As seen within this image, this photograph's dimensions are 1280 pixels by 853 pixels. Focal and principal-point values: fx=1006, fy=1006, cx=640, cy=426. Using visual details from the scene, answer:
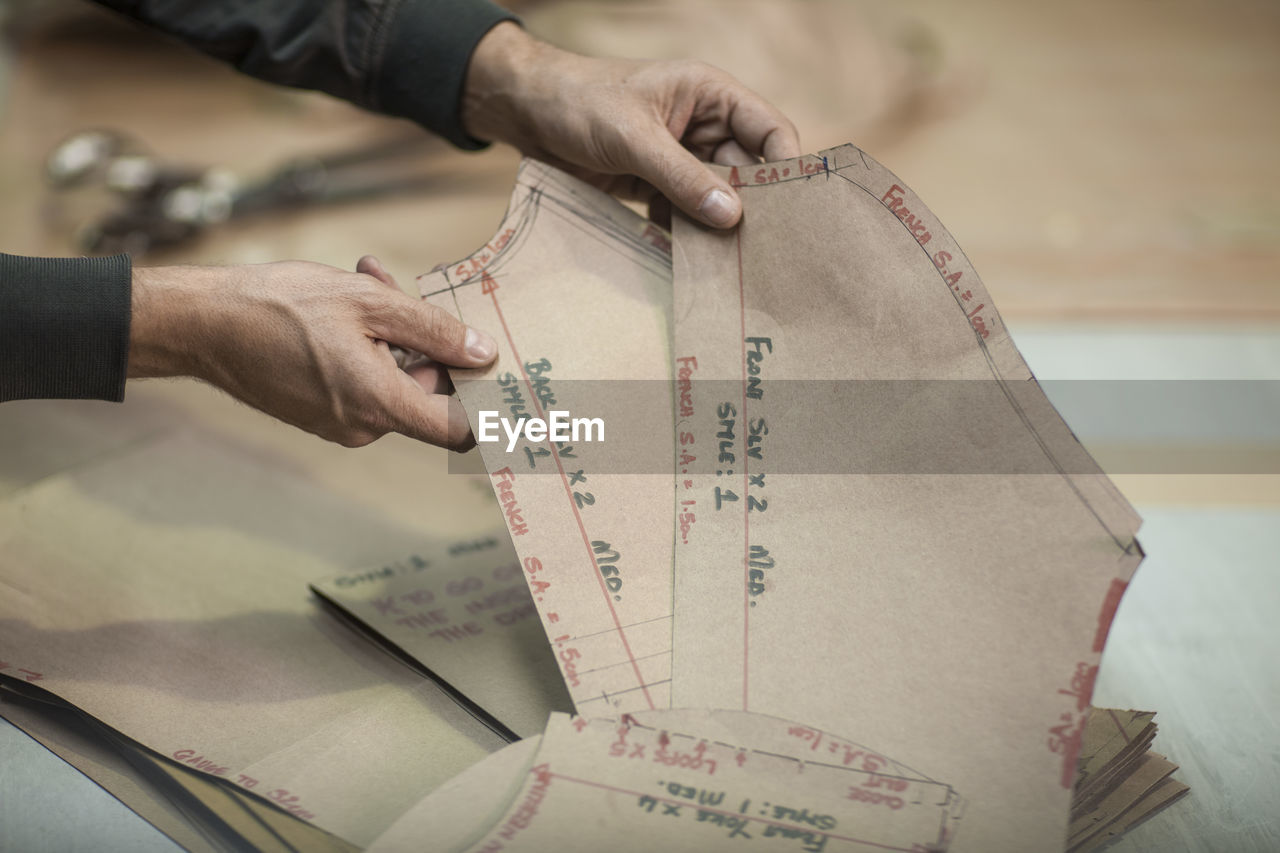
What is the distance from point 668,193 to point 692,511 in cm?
24

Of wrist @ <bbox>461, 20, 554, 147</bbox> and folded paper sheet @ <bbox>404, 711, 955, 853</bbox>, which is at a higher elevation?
wrist @ <bbox>461, 20, 554, 147</bbox>

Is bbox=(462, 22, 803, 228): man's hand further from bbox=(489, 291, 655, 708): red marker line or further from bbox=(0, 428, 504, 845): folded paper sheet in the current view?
bbox=(0, 428, 504, 845): folded paper sheet

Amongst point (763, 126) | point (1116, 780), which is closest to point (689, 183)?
point (763, 126)

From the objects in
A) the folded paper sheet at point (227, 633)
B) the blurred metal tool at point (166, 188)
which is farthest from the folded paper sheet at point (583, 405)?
the blurred metal tool at point (166, 188)

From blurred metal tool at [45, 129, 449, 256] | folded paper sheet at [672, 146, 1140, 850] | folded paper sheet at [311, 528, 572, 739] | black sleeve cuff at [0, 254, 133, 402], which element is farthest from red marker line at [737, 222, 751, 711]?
blurred metal tool at [45, 129, 449, 256]

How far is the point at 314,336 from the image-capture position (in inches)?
25.1

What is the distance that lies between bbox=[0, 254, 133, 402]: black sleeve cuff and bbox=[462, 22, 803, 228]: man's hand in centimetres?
35

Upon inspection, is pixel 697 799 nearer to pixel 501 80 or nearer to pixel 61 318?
pixel 61 318

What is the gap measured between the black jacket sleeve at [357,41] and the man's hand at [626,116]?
3cm

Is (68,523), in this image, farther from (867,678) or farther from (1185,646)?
(1185,646)

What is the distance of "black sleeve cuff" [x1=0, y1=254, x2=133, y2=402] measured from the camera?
25.0 inches

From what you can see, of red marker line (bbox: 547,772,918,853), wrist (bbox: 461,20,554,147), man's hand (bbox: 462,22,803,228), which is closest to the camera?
red marker line (bbox: 547,772,918,853)

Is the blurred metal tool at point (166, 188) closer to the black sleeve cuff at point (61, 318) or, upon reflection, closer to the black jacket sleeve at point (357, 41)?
the black jacket sleeve at point (357, 41)

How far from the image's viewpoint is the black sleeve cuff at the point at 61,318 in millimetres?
634
